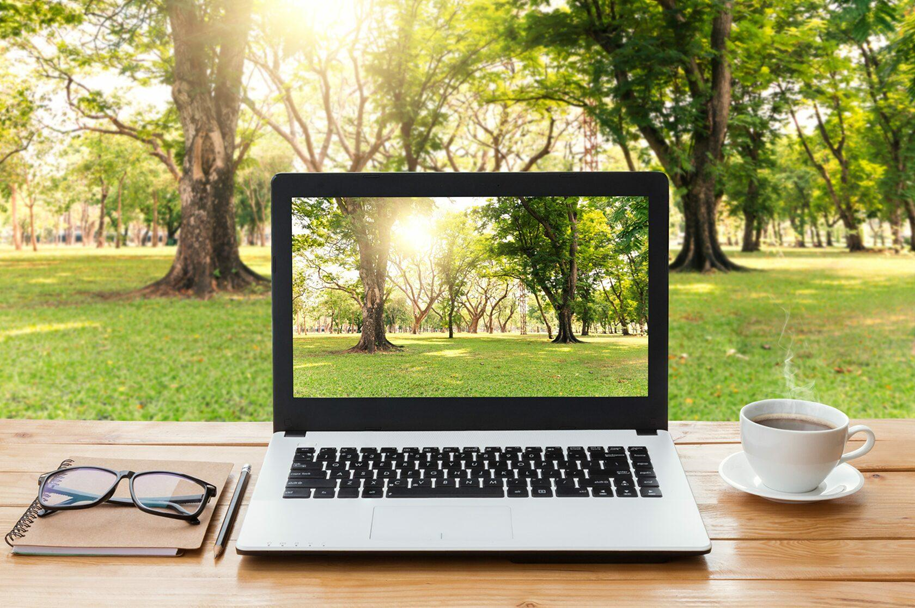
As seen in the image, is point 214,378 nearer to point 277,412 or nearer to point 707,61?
point 277,412

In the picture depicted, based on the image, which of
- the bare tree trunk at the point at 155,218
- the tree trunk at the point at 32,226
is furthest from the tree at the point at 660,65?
the tree trunk at the point at 32,226

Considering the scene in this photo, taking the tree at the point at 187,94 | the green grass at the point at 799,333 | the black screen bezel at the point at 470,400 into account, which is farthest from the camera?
the tree at the point at 187,94

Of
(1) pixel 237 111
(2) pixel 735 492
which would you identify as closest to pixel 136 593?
(2) pixel 735 492

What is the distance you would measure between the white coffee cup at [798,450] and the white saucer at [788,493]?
1 cm

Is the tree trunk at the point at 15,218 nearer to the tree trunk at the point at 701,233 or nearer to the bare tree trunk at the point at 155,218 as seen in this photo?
the bare tree trunk at the point at 155,218

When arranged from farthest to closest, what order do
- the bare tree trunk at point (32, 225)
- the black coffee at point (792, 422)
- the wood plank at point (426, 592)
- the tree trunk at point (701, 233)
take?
the bare tree trunk at point (32, 225)
the tree trunk at point (701, 233)
the black coffee at point (792, 422)
the wood plank at point (426, 592)

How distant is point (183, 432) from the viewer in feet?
3.68

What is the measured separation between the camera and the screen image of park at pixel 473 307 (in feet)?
3.25

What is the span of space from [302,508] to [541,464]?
289mm

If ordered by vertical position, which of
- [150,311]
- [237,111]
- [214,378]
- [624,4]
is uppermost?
[624,4]

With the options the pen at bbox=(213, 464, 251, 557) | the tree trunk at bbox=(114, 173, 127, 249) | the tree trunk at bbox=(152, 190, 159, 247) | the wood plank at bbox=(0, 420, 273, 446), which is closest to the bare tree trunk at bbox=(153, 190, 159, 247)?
the tree trunk at bbox=(152, 190, 159, 247)

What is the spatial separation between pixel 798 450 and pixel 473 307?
19.1 inches

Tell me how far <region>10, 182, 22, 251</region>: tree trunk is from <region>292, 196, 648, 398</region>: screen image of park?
542cm

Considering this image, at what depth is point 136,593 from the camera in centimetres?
66
